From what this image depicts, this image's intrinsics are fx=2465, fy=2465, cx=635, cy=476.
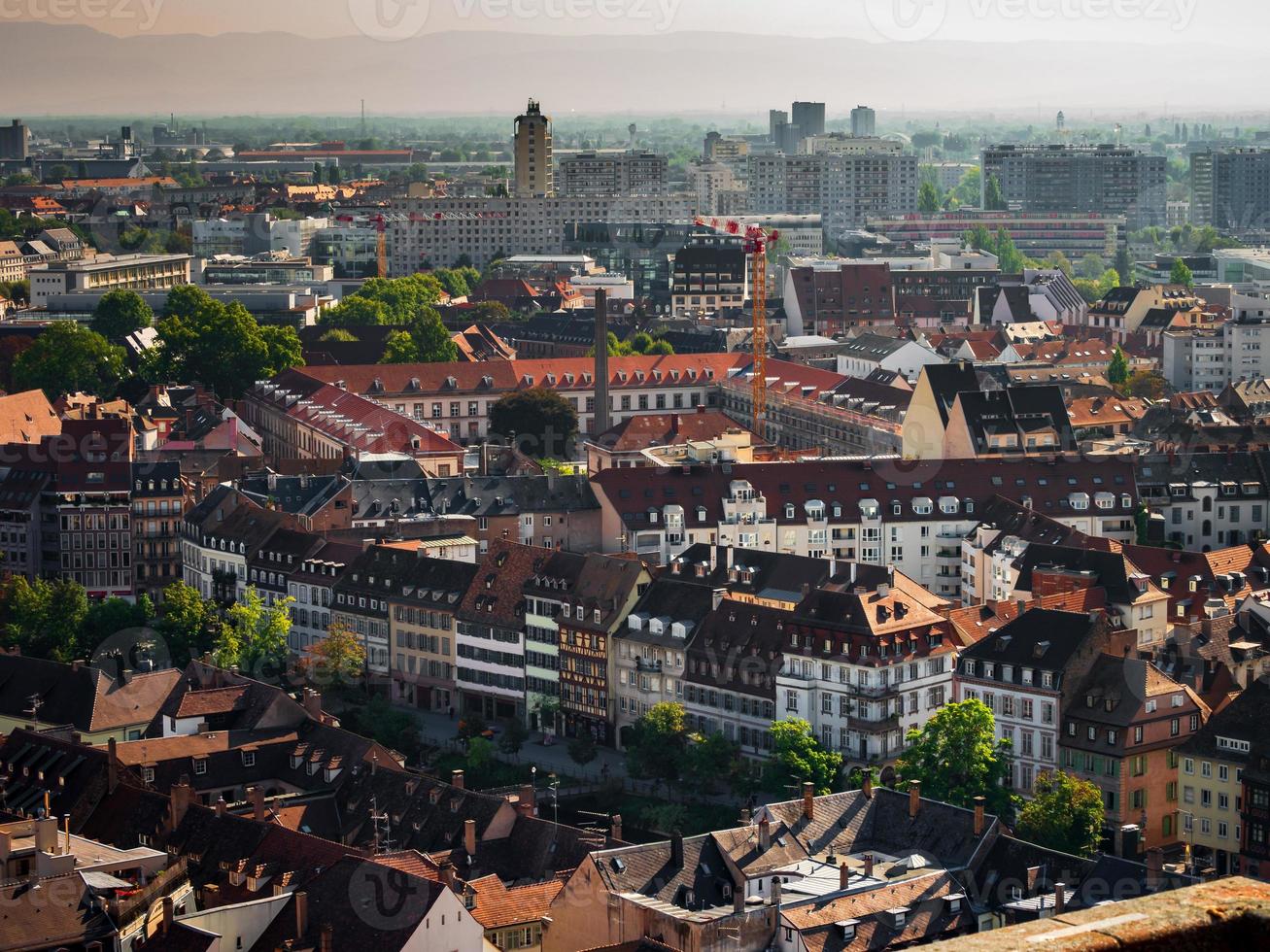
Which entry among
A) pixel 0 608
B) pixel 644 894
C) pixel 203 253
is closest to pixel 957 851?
pixel 644 894

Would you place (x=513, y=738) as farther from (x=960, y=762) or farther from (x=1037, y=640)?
(x=1037, y=640)

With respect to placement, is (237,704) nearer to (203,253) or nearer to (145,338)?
(145,338)

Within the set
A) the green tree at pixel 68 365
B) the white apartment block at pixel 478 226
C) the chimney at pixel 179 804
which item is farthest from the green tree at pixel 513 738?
the white apartment block at pixel 478 226

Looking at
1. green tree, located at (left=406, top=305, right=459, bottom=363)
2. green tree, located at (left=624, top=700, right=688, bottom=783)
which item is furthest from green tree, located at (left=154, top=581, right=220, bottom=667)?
green tree, located at (left=406, top=305, right=459, bottom=363)

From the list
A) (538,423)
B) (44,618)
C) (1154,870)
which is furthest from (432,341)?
(1154,870)

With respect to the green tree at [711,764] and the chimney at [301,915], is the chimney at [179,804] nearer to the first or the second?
the chimney at [301,915]

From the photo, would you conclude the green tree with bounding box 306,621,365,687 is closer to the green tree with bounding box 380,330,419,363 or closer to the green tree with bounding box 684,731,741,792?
the green tree with bounding box 684,731,741,792
